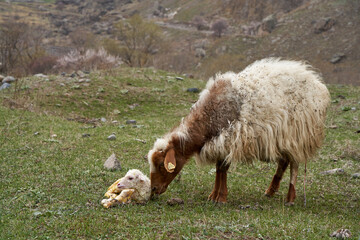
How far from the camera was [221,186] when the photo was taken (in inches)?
263

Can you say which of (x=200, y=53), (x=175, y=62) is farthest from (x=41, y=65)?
(x=200, y=53)

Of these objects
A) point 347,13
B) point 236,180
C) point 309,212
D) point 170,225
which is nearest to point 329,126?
point 236,180

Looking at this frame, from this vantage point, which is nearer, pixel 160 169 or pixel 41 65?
pixel 160 169

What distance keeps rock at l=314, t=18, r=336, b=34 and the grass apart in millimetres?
37044

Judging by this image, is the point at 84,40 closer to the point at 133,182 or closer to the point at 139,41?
the point at 139,41

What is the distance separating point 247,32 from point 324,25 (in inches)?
692

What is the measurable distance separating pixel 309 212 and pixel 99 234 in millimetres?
3845

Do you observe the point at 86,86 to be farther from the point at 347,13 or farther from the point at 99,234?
the point at 347,13

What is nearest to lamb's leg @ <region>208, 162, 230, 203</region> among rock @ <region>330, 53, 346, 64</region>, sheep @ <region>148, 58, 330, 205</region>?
sheep @ <region>148, 58, 330, 205</region>

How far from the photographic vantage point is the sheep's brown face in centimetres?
636

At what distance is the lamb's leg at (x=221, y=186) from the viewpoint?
667cm

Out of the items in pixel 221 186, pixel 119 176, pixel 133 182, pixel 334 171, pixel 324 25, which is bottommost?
pixel 324 25

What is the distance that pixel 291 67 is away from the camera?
7133 millimetres

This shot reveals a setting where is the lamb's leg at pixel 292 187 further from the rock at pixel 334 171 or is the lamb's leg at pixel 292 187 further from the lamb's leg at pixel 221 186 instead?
the rock at pixel 334 171
